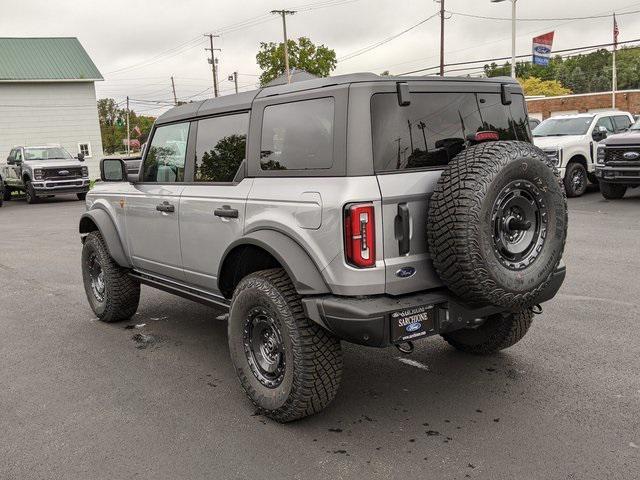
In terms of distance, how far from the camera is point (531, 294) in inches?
134

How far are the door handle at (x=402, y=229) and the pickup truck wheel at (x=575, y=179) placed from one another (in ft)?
40.7

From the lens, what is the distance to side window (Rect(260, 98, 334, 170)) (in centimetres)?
341

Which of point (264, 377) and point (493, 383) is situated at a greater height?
point (264, 377)

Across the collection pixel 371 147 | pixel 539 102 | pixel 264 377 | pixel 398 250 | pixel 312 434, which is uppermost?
pixel 539 102

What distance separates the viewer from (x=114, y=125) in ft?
344

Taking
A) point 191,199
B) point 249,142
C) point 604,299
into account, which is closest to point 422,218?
point 249,142

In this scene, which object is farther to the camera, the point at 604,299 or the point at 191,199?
the point at 604,299

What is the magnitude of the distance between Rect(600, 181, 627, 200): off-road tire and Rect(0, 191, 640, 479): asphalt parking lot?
817 cm

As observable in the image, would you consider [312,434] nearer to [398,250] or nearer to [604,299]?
[398,250]

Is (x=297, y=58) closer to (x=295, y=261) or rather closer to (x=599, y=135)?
(x=599, y=135)

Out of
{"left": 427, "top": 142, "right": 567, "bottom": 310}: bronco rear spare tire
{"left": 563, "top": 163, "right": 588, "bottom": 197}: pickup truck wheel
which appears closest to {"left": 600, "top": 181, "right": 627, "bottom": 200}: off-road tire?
{"left": 563, "top": 163, "right": 588, "bottom": 197}: pickup truck wheel

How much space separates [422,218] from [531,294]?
0.76 meters

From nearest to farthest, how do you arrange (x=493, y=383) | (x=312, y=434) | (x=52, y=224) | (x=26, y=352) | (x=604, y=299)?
(x=312, y=434) → (x=493, y=383) → (x=26, y=352) → (x=604, y=299) → (x=52, y=224)

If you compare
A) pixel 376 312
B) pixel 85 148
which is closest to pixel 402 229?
pixel 376 312
